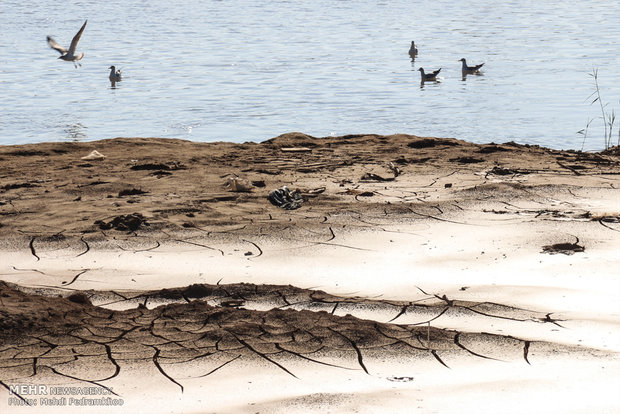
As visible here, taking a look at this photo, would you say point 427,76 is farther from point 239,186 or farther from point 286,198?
point 286,198

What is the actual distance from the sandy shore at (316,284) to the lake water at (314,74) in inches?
197

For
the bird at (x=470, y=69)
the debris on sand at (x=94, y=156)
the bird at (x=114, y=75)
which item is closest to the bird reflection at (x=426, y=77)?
the bird at (x=470, y=69)

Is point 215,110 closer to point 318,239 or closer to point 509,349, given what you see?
point 318,239

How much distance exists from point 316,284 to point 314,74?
51.9ft

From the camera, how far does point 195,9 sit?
40750mm

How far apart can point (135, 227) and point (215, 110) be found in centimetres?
995

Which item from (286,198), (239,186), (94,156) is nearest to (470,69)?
(94,156)

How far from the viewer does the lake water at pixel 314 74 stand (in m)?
15.7

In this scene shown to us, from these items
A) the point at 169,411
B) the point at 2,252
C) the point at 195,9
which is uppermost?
the point at 169,411

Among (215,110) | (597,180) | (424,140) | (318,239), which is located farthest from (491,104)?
(318,239)

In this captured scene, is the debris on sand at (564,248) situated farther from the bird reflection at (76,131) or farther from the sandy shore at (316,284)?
the bird reflection at (76,131)

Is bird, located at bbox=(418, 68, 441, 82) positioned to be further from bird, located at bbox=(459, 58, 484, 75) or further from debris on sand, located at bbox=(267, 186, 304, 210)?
debris on sand, located at bbox=(267, 186, 304, 210)

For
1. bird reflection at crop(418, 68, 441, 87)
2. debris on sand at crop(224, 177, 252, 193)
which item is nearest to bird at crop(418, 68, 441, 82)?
bird reflection at crop(418, 68, 441, 87)

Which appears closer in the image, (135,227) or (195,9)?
(135,227)
